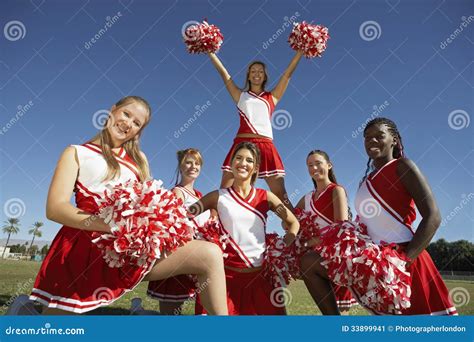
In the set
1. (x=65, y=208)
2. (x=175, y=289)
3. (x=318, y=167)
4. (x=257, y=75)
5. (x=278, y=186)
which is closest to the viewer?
(x=65, y=208)

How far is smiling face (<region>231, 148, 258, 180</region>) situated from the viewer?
13.9 feet

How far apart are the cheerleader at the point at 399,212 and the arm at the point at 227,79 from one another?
2.52m

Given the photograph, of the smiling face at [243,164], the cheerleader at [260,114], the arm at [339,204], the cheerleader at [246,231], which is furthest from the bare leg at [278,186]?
the smiling face at [243,164]

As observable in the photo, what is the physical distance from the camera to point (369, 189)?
3.87 meters

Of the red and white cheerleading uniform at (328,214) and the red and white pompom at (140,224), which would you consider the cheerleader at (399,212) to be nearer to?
the red and white cheerleading uniform at (328,214)

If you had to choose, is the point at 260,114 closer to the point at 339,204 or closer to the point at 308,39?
the point at 308,39

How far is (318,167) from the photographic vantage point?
519 cm

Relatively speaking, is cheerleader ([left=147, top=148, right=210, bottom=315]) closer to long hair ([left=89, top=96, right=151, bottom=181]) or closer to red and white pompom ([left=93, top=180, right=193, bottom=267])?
long hair ([left=89, top=96, right=151, bottom=181])

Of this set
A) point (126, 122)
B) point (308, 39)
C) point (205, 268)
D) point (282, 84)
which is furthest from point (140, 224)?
point (308, 39)

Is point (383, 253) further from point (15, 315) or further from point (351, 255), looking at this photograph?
point (15, 315)

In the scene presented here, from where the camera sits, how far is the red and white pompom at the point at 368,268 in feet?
10.9

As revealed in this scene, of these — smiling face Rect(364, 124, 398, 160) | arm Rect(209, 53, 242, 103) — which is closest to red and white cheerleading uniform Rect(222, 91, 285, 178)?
arm Rect(209, 53, 242, 103)

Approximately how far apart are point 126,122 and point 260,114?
2873 mm
